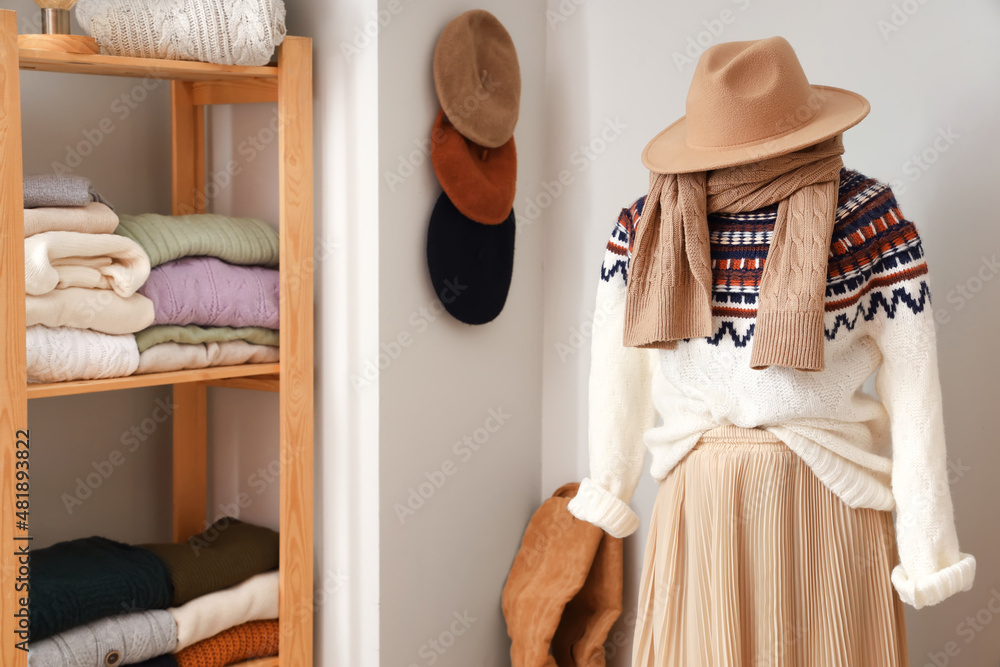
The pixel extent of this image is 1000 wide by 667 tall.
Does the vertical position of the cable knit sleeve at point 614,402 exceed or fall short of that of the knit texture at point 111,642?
it exceeds it

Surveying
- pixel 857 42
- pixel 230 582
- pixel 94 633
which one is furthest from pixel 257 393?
pixel 857 42

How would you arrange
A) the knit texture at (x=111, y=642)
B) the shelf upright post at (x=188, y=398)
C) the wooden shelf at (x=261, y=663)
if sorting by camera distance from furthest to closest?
the shelf upright post at (x=188, y=398), the wooden shelf at (x=261, y=663), the knit texture at (x=111, y=642)

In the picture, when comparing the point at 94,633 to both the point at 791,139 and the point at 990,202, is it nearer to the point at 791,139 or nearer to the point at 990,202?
the point at 791,139

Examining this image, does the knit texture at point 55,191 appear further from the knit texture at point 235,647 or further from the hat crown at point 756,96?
the hat crown at point 756,96

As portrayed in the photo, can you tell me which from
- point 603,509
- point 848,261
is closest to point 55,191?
point 603,509

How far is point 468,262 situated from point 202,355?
1.89 feet

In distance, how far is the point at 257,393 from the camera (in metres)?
1.88

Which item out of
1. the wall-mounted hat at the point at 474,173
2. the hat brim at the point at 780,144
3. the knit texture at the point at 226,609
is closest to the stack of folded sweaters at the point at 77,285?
the knit texture at the point at 226,609

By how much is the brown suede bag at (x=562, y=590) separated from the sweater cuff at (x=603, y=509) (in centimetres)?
50

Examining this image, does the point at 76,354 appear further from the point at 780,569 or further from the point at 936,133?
the point at 936,133

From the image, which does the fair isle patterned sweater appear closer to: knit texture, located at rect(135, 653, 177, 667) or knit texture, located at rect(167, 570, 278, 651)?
knit texture, located at rect(167, 570, 278, 651)

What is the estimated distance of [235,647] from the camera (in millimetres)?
1645

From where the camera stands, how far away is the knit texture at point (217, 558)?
1.61 meters

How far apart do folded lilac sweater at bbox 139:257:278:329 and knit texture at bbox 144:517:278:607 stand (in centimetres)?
46
